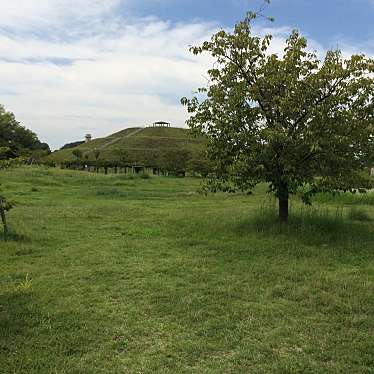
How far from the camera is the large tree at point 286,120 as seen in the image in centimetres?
823

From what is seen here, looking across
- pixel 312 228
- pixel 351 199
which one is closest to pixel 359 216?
pixel 312 228

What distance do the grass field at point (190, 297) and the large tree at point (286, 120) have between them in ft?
3.36

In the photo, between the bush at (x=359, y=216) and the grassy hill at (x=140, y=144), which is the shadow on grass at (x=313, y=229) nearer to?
the bush at (x=359, y=216)

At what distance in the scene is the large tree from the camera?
27.0 feet

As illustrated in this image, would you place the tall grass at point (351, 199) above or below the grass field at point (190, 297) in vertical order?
above

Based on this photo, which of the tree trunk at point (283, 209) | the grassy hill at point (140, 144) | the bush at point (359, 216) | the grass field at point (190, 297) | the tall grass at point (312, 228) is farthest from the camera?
the grassy hill at point (140, 144)

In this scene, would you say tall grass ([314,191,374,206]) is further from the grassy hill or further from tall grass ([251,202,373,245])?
the grassy hill

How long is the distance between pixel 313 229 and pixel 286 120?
2.17 m

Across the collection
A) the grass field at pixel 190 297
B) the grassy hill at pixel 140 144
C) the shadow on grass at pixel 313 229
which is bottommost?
the grass field at pixel 190 297

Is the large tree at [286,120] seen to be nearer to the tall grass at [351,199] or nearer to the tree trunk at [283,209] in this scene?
the tree trunk at [283,209]

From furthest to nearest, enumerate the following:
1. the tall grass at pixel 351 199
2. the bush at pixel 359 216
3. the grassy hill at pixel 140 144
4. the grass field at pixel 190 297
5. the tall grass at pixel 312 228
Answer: the grassy hill at pixel 140 144 < the tall grass at pixel 351 199 < the bush at pixel 359 216 < the tall grass at pixel 312 228 < the grass field at pixel 190 297

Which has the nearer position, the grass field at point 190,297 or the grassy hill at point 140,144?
the grass field at point 190,297

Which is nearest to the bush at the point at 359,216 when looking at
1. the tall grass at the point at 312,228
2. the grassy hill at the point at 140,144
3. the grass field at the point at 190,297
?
the tall grass at the point at 312,228

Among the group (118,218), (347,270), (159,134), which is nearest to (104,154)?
(159,134)
